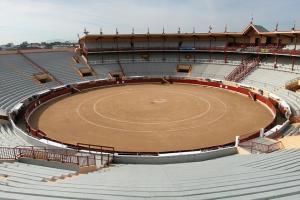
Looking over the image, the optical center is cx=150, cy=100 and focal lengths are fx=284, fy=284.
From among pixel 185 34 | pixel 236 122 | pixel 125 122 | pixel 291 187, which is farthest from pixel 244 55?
pixel 291 187

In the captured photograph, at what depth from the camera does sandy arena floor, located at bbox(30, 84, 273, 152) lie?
29484 mm

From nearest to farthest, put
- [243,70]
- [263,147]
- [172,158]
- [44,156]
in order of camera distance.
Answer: [44,156]
[172,158]
[263,147]
[243,70]

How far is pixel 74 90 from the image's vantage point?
54.3 metres

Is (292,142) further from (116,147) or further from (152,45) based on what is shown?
(152,45)

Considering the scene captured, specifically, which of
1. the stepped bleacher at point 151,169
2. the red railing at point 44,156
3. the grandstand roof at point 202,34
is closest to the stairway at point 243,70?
the stepped bleacher at point 151,169

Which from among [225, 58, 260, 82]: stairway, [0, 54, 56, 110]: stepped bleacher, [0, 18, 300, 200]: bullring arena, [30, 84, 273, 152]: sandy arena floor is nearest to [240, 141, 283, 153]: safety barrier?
[0, 18, 300, 200]: bullring arena

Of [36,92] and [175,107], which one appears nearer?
[175,107]

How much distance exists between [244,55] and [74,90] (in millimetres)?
39084

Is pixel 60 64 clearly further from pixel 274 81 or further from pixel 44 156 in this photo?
pixel 44 156

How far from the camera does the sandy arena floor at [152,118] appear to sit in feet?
96.7

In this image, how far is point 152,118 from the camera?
36.7m

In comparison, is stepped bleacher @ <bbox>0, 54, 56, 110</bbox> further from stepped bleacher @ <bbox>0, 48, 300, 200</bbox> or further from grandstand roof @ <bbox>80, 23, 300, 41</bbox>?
grandstand roof @ <bbox>80, 23, 300, 41</bbox>

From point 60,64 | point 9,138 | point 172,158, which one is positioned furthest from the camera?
point 60,64

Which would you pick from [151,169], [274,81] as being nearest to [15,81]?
[151,169]
